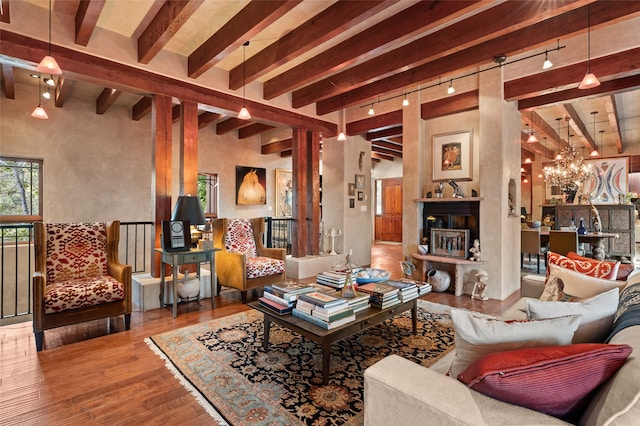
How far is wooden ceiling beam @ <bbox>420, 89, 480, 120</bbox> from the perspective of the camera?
14.7 ft

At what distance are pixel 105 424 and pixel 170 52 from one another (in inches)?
158

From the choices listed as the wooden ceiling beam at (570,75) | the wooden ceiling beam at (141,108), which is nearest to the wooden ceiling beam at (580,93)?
the wooden ceiling beam at (570,75)

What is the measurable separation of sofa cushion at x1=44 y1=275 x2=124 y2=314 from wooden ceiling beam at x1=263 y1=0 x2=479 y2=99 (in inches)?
132

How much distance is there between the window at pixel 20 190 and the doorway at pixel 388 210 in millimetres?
9320

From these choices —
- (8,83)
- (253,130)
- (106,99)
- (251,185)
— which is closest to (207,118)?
(253,130)

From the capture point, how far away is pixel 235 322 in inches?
128

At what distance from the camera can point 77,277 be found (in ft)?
10.5

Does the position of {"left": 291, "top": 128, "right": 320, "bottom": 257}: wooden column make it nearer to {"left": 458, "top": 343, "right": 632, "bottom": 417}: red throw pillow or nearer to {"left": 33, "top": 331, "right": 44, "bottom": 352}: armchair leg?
{"left": 33, "top": 331, "right": 44, "bottom": 352}: armchair leg

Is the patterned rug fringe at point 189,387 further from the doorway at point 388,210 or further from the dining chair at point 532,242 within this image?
the doorway at point 388,210

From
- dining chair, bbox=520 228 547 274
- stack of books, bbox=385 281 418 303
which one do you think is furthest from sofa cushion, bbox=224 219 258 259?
dining chair, bbox=520 228 547 274

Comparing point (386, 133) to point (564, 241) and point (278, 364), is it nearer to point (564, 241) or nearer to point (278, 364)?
point (564, 241)

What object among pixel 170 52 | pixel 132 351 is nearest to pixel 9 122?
pixel 170 52

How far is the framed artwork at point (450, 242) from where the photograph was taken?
4594 mm

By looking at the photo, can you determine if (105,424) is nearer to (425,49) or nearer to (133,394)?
(133,394)
